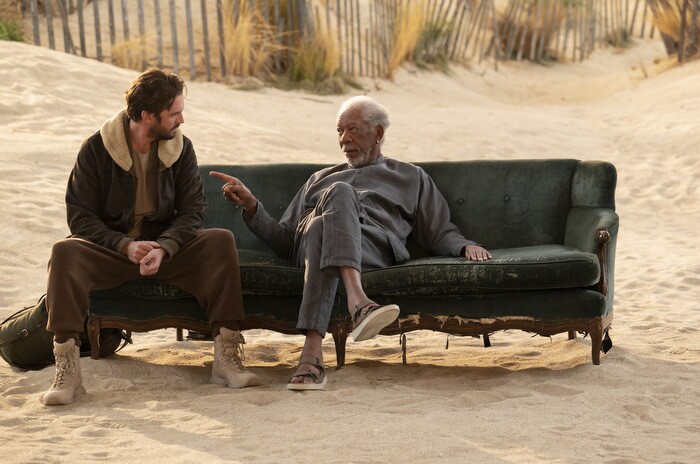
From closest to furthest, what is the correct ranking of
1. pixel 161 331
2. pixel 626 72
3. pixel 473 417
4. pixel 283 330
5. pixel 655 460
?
1. pixel 655 460
2. pixel 473 417
3. pixel 283 330
4. pixel 161 331
5. pixel 626 72

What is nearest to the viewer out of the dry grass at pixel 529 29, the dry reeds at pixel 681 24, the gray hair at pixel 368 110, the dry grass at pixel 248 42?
the gray hair at pixel 368 110

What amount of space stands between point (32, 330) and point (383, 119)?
1844mm

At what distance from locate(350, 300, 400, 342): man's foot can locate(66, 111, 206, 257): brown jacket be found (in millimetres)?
804

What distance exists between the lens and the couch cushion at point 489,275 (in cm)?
452

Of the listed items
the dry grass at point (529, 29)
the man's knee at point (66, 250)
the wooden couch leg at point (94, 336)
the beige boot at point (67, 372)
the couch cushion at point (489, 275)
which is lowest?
the dry grass at point (529, 29)

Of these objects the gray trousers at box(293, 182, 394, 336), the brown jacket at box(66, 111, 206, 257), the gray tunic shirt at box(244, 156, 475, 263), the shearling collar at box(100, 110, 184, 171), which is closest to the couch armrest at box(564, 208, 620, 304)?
the gray tunic shirt at box(244, 156, 475, 263)

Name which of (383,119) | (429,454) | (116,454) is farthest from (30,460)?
(383,119)

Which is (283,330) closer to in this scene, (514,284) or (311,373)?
(311,373)

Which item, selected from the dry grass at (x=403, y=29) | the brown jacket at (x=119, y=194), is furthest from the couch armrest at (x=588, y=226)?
the dry grass at (x=403, y=29)

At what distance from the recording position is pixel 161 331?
5.96 metres

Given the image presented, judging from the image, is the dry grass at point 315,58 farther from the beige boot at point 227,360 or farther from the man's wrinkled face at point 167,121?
the beige boot at point 227,360

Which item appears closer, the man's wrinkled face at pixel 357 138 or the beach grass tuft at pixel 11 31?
the man's wrinkled face at pixel 357 138

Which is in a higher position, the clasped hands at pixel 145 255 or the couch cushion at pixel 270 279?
the clasped hands at pixel 145 255

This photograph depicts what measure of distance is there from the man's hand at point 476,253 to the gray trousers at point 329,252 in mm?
370
